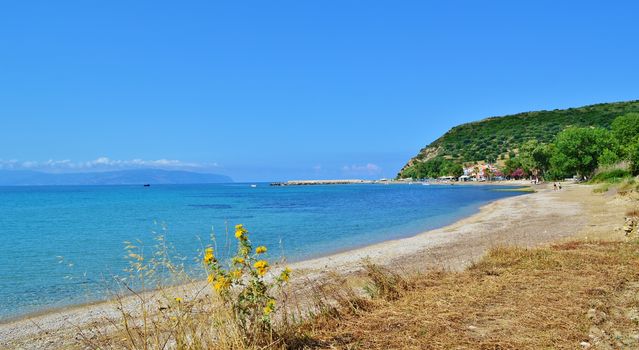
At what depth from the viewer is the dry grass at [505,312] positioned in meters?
5.44

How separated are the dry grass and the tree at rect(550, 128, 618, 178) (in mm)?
88705

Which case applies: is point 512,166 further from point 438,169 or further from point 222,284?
point 222,284

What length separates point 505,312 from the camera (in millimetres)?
6438

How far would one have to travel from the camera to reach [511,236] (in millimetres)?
18812

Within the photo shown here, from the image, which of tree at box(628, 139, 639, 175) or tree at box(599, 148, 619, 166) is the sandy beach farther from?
tree at box(599, 148, 619, 166)

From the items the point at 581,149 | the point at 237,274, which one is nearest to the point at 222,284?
the point at 237,274

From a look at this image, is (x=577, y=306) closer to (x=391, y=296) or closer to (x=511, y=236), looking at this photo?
(x=391, y=296)

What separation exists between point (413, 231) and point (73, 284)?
18413mm

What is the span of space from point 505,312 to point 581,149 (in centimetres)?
9452

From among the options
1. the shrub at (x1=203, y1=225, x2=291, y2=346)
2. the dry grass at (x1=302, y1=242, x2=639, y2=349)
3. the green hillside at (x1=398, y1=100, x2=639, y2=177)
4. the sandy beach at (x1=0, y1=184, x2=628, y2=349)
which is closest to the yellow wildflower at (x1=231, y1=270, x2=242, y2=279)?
the shrub at (x1=203, y1=225, x2=291, y2=346)

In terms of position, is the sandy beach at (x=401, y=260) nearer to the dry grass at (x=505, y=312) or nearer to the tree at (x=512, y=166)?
the dry grass at (x=505, y=312)

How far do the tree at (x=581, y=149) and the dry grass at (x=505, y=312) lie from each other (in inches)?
3492

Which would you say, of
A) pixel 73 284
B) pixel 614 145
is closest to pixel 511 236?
pixel 73 284

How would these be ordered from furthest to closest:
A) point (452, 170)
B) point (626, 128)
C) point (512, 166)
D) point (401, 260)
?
1. point (452, 170)
2. point (512, 166)
3. point (626, 128)
4. point (401, 260)
